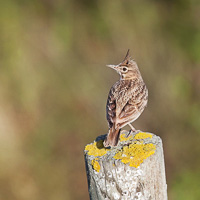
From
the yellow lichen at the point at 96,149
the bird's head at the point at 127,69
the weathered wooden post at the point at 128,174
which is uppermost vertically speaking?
the bird's head at the point at 127,69

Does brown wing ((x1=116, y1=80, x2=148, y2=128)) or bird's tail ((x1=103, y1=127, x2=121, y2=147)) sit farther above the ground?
brown wing ((x1=116, y1=80, x2=148, y2=128))

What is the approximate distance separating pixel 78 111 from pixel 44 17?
1993mm

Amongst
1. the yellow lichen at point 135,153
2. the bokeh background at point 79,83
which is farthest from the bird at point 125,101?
the bokeh background at point 79,83

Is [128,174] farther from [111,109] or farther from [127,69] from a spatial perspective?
[127,69]

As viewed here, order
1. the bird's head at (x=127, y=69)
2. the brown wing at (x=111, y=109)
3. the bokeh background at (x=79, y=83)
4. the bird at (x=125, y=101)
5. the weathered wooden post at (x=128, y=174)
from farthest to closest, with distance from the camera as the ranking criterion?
the bokeh background at (x=79, y=83) < the bird's head at (x=127, y=69) < the brown wing at (x=111, y=109) < the bird at (x=125, y=101) < the weathered wooden post at (x=128, y=174)

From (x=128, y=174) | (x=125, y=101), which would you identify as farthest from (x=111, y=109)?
(x=128, y=174)

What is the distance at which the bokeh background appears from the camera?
657 centimetres

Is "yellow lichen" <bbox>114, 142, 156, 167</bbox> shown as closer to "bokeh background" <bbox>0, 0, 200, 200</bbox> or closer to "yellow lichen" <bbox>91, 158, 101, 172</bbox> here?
"yellow lichen" <bbox>91, 158, 101, 172</bbox>

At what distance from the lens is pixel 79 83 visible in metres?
7.13

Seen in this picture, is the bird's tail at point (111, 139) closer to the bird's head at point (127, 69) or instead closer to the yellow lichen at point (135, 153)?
the yellow lichen at point (135, 153)

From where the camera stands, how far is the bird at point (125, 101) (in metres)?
3.46

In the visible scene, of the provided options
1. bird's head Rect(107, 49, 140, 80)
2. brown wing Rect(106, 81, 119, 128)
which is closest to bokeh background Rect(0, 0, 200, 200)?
bird's head Rect(107, 49, 140, 80)

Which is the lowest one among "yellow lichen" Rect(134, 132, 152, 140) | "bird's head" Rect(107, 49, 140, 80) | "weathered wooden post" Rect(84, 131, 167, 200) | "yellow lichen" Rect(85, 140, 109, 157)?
"weathered wooden post" Rect(84, 131, 167, 200)

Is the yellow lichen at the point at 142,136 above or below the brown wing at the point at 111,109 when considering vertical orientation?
below
